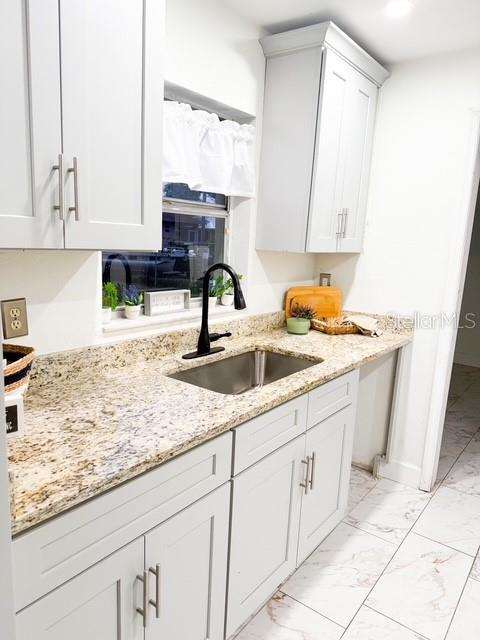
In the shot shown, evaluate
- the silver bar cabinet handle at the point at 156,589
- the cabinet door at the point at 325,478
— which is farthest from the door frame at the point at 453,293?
the silver bar cabinet handle at the point at 156,589

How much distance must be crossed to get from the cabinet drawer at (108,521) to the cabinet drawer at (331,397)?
0.54 m

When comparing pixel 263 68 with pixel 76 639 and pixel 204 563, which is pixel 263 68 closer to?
pixel 204 563

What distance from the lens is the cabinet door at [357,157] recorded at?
7.59 ft

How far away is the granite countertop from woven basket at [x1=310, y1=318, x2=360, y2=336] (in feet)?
1.53

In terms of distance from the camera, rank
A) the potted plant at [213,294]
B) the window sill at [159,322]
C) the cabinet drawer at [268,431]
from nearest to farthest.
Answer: the cabinet drawer at [268,431]
the window sill at [159,322]
the potted plant at [213,294]

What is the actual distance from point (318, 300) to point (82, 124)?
1.81 meters

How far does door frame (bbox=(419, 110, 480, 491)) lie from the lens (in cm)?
232

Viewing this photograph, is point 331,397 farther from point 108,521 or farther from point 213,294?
point 108,521

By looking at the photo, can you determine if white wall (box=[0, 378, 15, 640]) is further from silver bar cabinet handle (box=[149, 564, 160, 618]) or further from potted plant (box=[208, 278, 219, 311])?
potted plant (box=[208, 278, 219, 311])

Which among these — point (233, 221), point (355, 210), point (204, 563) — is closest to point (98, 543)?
point (204, 563)

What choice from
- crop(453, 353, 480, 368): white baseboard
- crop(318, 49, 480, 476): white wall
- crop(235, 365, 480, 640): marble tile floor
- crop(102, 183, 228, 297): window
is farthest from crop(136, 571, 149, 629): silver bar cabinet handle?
crop(453, 353, 480, 368): white baseboard

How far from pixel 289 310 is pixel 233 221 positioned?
2.08ft

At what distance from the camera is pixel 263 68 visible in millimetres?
2225

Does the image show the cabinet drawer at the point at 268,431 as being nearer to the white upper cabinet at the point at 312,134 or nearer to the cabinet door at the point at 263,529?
the cabinet door at the point at 263,529
